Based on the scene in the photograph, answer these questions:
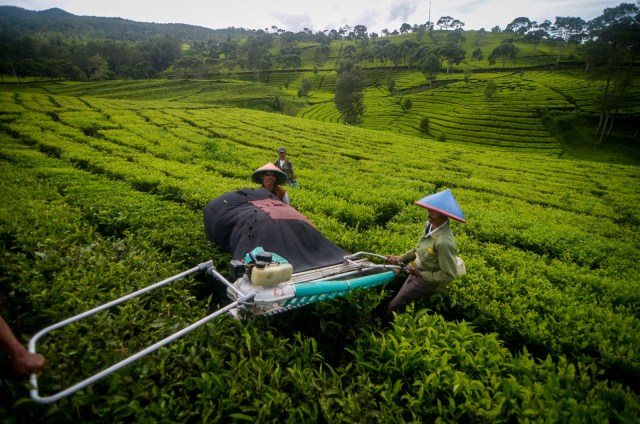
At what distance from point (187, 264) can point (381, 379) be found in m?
3.32

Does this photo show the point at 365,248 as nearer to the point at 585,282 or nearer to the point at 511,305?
the point at 511,305

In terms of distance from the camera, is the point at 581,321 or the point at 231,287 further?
the point at 581,321

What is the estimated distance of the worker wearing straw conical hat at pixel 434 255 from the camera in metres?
3.79

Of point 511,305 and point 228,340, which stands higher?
point 228,340

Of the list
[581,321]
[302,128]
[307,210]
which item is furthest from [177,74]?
[581,321]

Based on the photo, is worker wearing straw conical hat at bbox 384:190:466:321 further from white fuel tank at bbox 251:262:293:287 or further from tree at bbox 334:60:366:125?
tree at bbox 334:60:366:125

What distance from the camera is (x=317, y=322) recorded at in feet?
11.6

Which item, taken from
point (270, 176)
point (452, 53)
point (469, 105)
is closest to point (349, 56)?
point (452, 53)

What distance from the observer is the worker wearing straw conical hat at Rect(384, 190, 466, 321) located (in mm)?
3793

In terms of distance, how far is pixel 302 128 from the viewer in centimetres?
2469

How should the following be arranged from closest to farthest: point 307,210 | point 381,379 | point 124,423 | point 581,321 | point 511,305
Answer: point 124,423
point 381,379
point 581,321
point 511,305
point 307,210

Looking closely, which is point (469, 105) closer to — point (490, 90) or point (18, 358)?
point (490, 90)

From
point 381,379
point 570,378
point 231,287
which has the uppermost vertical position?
point 231,287

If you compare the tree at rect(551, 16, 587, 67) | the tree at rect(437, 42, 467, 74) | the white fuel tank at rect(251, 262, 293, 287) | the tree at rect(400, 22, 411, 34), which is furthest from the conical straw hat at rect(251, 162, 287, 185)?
the tree at rect(400, 22, 411, 34)
